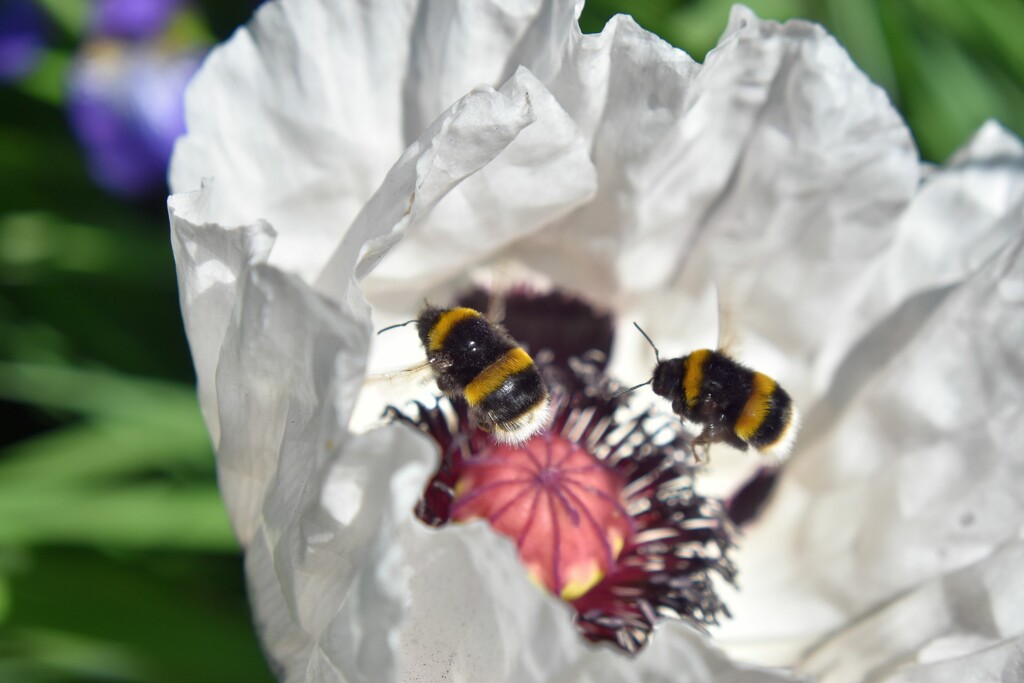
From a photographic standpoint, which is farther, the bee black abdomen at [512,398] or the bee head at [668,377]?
the bee head at [668,377]

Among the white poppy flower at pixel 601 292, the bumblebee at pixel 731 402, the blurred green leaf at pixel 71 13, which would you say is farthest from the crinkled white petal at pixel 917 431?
the blurred green leaf at pixel 71 13

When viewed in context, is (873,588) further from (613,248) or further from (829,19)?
(829,19)

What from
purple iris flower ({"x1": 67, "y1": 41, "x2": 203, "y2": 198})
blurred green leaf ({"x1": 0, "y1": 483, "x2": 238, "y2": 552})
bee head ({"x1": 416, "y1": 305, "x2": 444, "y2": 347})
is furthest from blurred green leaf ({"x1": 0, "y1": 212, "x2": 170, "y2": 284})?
bee head ({"x1": 416, "y1": 305, "x2": 444, "y2": 347})

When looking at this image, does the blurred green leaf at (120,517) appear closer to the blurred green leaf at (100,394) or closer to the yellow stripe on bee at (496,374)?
the blurred green leaf at (100,394)

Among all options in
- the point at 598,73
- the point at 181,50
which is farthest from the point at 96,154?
the point at 598,73

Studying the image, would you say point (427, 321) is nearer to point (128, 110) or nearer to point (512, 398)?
point (512, 398)

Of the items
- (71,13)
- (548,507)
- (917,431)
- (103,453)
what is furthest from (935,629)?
(71,13)

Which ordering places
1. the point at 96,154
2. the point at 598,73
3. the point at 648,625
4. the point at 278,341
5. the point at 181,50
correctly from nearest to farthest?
the point at 278,341 < the point at 598,73 < the point at 648,625 < the point at 96,154 < the point at 181,50
